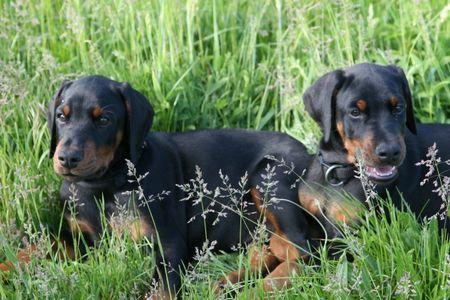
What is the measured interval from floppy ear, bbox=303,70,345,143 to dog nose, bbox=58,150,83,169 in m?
1.43

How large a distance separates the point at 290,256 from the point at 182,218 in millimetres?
729

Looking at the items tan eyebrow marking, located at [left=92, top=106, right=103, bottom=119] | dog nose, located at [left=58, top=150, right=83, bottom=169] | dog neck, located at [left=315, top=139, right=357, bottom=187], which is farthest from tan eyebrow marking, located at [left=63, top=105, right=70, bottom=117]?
dog neck, located at [left=315, top=139, right=357, bottom=187]

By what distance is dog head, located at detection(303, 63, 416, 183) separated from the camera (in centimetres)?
482

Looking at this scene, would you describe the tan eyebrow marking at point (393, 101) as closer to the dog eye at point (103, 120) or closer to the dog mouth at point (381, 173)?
the dog mouth at point (381, 173)

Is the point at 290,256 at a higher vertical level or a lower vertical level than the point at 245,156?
lower

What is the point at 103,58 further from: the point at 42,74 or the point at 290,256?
the point at 290,256

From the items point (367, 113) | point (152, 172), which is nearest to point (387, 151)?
point (367, 113)

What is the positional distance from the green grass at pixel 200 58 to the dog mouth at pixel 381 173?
3.46 feet

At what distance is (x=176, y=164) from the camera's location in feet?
18.4

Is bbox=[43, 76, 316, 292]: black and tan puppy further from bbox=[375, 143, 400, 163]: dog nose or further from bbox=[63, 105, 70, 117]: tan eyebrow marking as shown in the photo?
bbox=[375, 143, 400, 163]: dog nose

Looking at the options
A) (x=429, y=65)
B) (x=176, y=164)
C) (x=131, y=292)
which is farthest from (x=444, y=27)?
(x=131, y=292)

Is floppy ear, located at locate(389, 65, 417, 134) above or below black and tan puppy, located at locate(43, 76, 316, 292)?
above

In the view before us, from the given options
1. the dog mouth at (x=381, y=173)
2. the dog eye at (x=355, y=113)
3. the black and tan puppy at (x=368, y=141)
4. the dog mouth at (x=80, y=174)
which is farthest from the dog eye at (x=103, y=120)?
the dog mouth at (x=381, y=173)

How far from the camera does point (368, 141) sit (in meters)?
4.82
